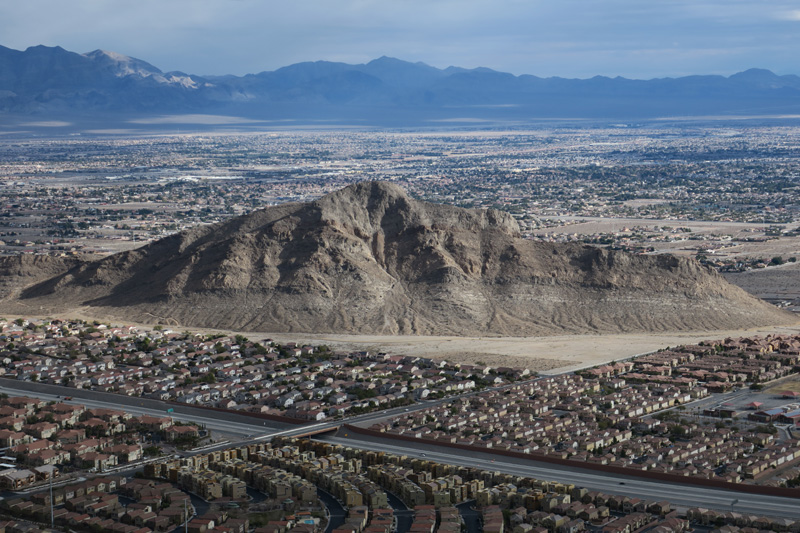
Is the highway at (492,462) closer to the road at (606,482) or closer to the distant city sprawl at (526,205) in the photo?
the road at (606,482)

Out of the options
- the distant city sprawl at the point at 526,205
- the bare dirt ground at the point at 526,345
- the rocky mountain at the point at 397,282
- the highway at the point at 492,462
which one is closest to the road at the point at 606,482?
the highway at the point at 492,462

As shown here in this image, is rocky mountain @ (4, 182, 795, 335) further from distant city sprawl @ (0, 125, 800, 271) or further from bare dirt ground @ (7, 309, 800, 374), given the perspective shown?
distant city sprawl @ (0, 125, 800, 271)

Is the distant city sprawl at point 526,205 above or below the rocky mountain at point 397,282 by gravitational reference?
below

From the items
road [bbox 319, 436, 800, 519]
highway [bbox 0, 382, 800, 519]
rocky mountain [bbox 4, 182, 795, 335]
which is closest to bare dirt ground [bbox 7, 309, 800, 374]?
rocky mountain [bbox 4, 182, 795, 335]

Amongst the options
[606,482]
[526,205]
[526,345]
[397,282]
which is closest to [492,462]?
[606,482]

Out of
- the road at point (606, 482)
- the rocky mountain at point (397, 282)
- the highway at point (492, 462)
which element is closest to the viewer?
the road at point (606, 482)

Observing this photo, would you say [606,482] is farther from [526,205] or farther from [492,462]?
[526,205]
